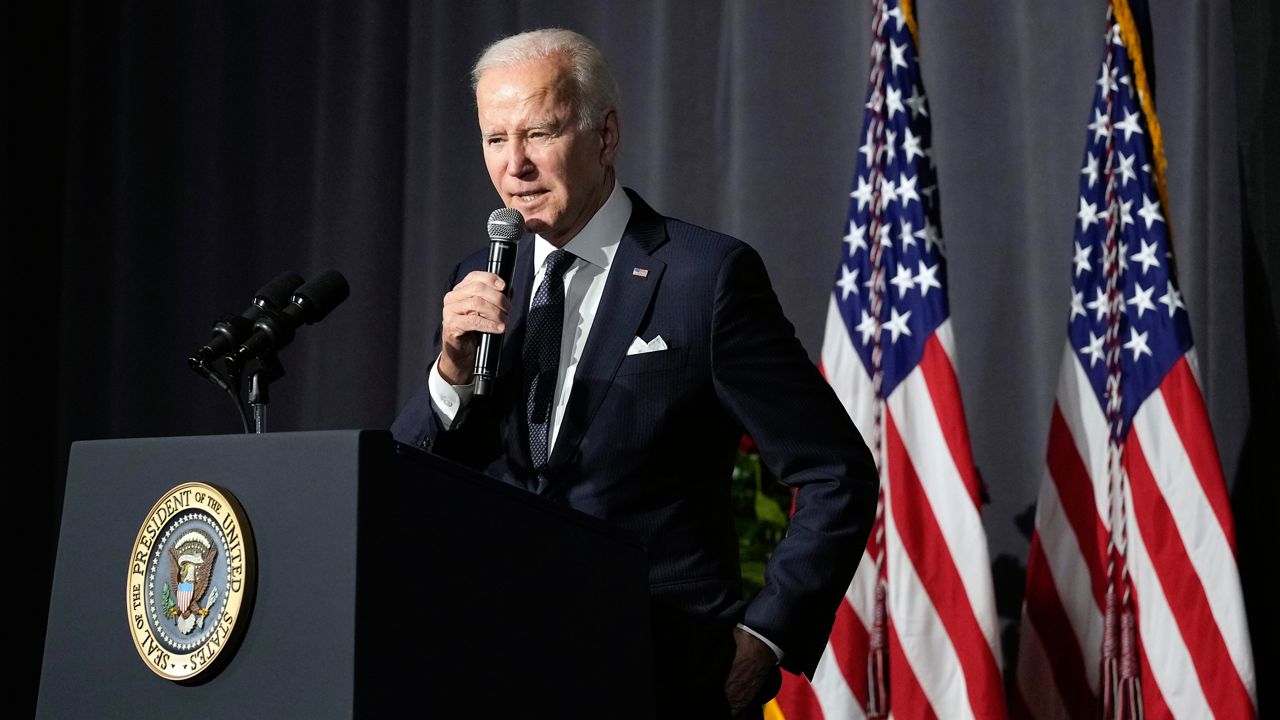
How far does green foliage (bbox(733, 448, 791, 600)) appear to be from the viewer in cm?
339

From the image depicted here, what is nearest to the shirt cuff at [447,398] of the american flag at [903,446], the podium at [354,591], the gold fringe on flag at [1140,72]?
the podium at [354,591]

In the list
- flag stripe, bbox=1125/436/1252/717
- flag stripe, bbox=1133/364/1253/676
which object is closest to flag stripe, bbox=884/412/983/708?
flag stripe, bbox=1125/436/1252/717

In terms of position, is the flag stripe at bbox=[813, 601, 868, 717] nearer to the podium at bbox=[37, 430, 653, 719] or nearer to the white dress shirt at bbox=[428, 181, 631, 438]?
the white dress shirt at bbox=[428, 181, 631, 438]

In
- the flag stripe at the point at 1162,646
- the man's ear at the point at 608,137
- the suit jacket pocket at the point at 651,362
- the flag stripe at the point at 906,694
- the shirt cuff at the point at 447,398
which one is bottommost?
the flag stripe at the point at 906,694

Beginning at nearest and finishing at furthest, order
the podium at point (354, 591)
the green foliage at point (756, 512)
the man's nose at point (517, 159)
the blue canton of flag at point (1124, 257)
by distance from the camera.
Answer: the podium at point (354, 591) → the man's nose at point (517, 159) → the blue canton of flag at point (1124, 257) → the green foliage at point (756, 512)

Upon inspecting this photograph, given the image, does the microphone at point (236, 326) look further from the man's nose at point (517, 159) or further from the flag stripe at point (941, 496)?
the flag stripe at point (941, 496)

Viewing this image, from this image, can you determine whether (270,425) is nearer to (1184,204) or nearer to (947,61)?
(947,61)

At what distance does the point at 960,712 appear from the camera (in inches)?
120

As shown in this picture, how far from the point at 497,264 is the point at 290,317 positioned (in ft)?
0.87

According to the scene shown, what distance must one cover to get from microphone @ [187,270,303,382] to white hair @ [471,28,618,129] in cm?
→ 46

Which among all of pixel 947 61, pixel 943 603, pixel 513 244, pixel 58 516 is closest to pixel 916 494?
pixel 943 603

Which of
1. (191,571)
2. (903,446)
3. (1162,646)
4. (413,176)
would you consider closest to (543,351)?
(191,571)

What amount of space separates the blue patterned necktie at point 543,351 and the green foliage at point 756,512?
1.61m

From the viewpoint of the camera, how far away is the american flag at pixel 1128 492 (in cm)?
289
